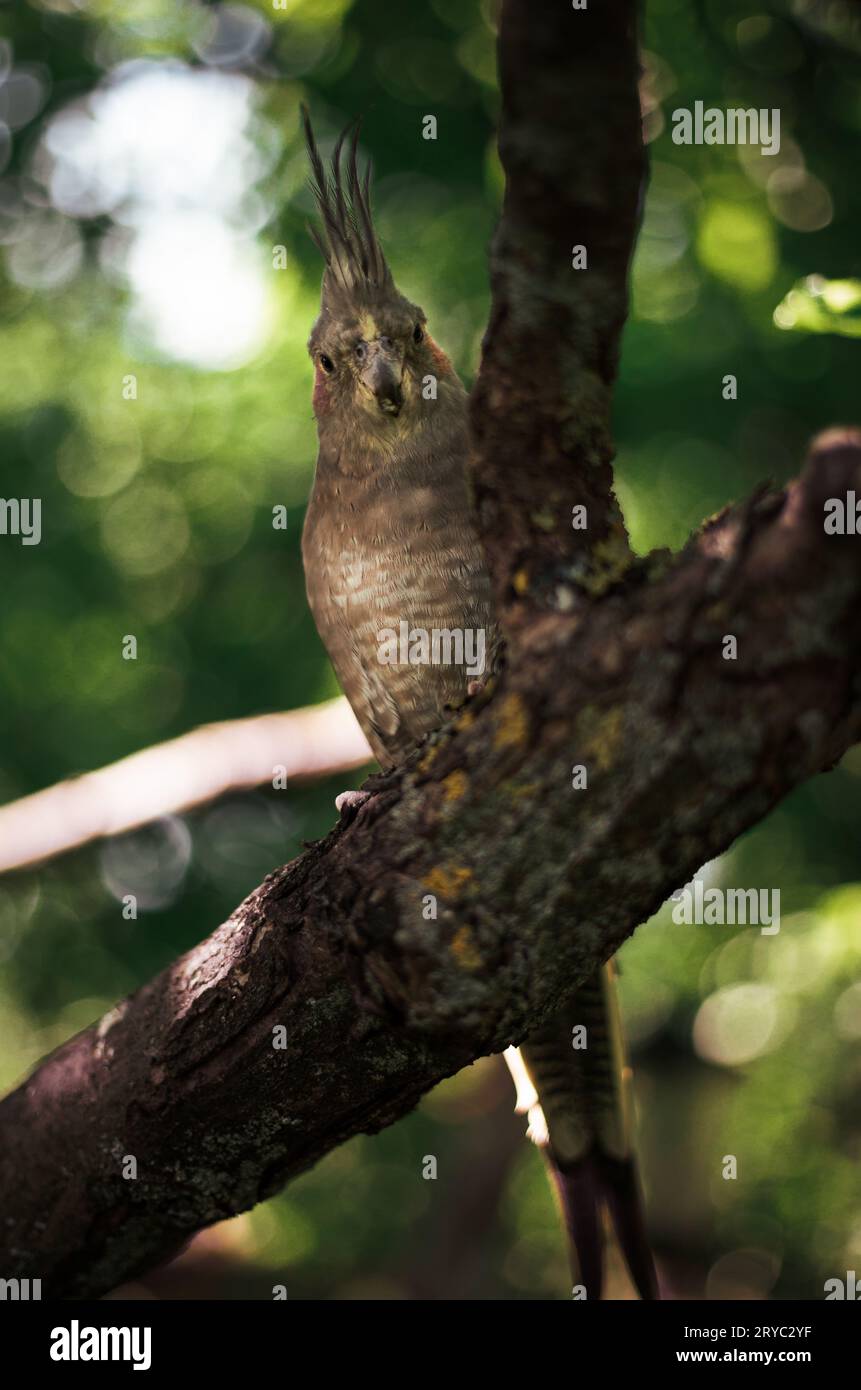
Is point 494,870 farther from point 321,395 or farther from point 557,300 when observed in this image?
point 321,395

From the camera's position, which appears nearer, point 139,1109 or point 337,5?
point 139,1109

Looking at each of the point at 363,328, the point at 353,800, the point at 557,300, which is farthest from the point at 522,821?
the point at 363,328

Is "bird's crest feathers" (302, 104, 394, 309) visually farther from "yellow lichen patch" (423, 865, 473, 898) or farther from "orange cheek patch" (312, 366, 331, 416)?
"yellow lichen patch" (423, 865, 473, 898)

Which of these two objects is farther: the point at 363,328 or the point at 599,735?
the point at 363,328

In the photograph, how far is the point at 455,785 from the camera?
1624 mm

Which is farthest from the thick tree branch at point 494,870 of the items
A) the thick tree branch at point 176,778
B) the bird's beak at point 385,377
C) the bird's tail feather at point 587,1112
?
the thick tree branch at point 176,778

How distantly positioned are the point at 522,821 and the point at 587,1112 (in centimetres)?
130

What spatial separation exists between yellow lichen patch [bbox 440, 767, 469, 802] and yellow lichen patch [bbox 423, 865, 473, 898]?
9 cm

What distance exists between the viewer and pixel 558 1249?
5238 mm

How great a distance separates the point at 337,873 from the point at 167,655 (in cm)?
344

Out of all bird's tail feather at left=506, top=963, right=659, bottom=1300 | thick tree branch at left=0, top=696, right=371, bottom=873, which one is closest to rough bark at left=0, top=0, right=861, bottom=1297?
bird's tail feather at left=506, top=963, right=659, bottom=1300

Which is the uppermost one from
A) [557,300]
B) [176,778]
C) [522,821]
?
[557,300]
